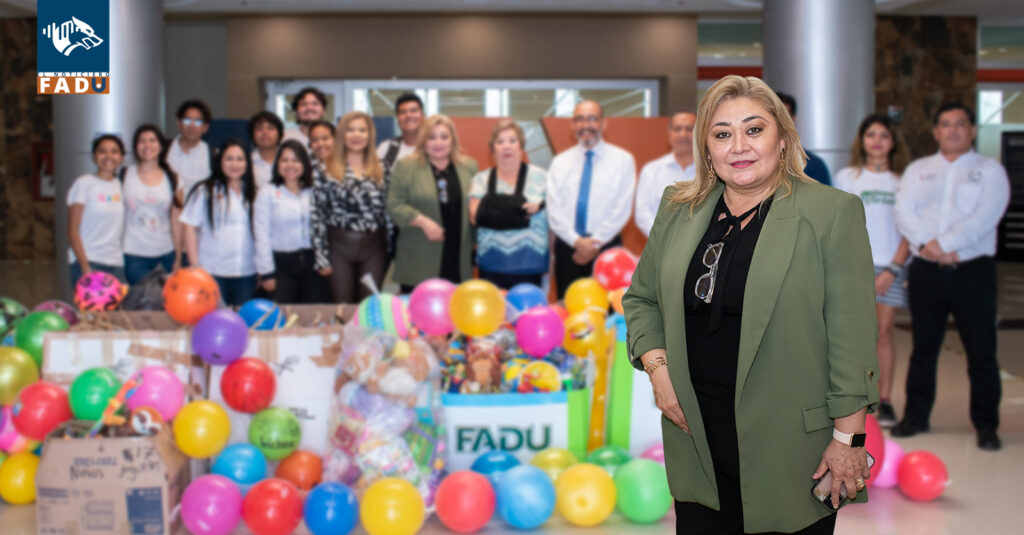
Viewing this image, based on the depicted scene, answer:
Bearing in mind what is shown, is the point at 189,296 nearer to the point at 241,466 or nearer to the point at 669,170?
the point at 241,466

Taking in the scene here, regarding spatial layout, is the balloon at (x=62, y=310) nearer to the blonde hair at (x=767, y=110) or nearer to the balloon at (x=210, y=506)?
the balloon at (x=210, y=506)

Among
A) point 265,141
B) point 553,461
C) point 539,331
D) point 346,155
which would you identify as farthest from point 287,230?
point 553,461

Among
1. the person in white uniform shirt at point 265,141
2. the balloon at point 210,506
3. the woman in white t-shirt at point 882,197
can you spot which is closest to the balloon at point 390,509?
the balloon at point 210,506

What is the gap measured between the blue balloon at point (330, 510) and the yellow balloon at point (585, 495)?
0.70 meters

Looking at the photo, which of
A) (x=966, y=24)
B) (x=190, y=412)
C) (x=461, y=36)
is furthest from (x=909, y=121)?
(x=190, y=412)

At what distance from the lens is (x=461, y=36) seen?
1064cm

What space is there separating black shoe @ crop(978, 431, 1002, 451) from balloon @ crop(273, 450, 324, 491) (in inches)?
114

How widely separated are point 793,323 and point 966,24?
11620 millimetres

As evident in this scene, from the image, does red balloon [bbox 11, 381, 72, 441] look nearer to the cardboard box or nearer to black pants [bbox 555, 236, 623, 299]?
the cardboard box

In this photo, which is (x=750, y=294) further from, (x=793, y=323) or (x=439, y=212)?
(x=439, y=212)

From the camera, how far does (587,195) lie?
4.55 m

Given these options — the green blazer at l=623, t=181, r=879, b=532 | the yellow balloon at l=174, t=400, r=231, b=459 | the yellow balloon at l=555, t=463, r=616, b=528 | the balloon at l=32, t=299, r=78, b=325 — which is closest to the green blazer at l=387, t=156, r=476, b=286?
the balloon at l=32, t=299, r=78, b=325

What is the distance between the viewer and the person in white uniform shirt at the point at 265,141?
476 cm

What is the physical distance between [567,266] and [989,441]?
2078 millimetres
